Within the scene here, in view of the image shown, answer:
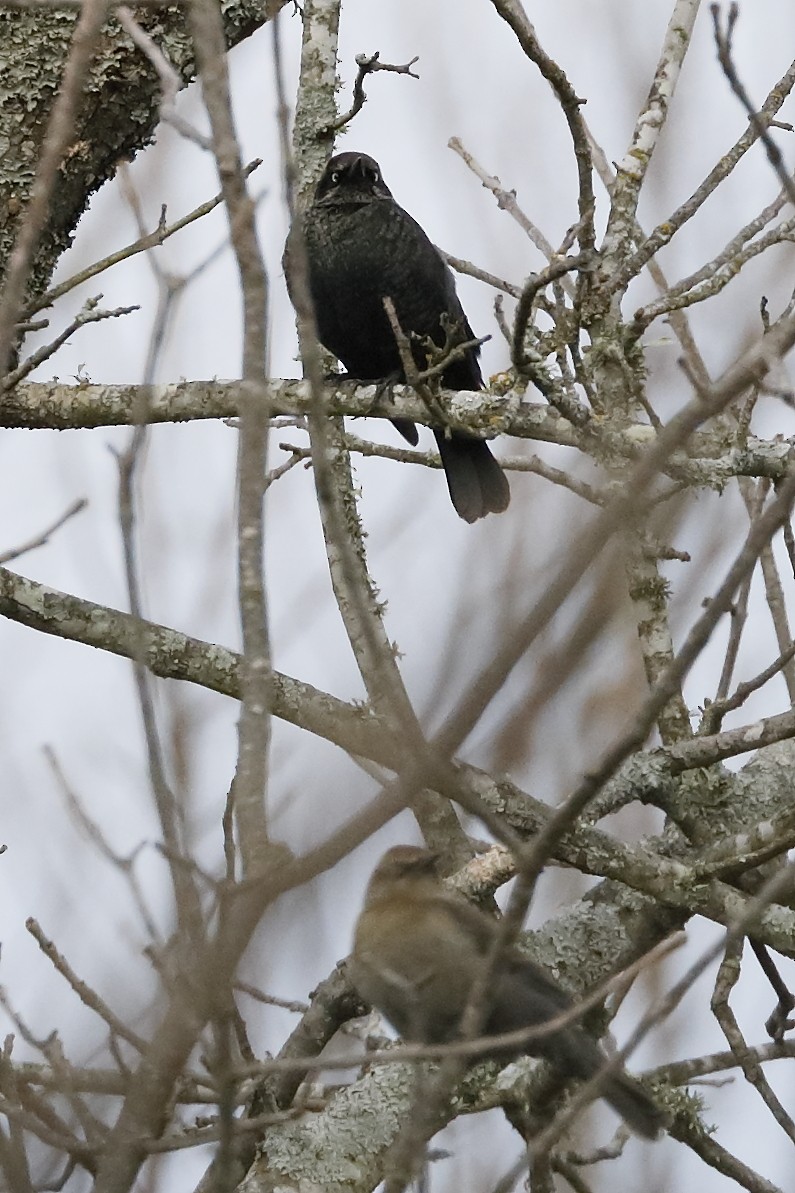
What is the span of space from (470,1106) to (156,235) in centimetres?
151

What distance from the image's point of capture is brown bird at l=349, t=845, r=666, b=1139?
2.02m

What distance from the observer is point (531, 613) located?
931 mm

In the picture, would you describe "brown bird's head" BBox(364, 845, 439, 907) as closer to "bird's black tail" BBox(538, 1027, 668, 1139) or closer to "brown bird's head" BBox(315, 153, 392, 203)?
"bird's black tail" BBox(538, 1027, 668, 1139)

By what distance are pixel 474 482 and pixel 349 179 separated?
3.15ft

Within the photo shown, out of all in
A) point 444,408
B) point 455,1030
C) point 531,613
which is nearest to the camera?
point 531,613

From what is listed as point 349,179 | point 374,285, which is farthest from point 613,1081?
point 349,179

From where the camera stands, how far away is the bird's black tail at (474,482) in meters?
4.41

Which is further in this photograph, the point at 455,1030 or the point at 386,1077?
the point at 386,1077

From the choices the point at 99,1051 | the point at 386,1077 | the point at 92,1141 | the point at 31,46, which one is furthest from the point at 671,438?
the point at 31,46

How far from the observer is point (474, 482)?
14.6 ft

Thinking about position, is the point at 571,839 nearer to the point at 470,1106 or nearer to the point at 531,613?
the point at 470,1106

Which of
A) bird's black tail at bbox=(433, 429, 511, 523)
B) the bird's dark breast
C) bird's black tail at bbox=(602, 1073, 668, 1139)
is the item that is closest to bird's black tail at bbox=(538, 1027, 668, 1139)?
bird's black tail at bbox=(602, 1073, 668, 1139)

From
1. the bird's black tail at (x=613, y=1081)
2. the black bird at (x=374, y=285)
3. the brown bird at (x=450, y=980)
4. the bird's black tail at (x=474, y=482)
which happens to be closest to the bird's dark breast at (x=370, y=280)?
the black bird at (x=374, y=285)

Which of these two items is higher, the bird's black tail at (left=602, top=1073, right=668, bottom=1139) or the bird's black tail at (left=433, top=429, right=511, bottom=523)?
the bird's black tail at (left=433, top=429, right=511, bottom=523)
